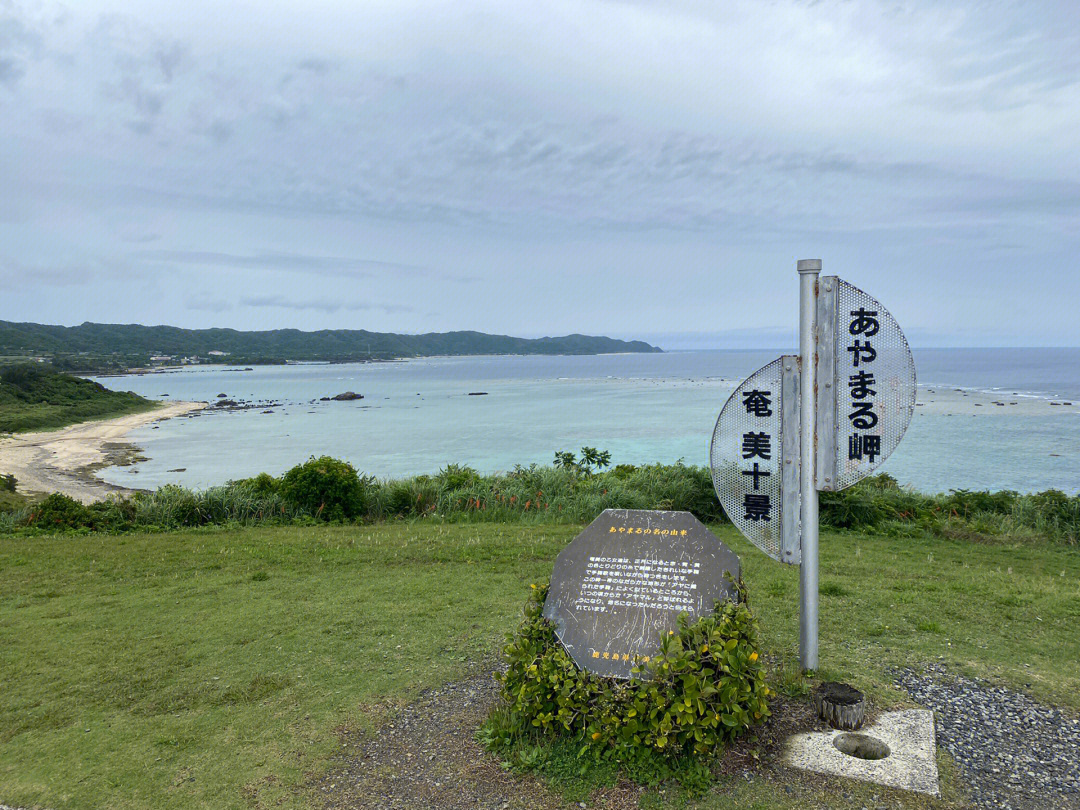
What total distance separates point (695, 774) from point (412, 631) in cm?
297

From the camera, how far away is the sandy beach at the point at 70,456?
24.1 meters

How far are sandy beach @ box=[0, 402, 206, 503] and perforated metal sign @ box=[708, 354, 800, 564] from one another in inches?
839

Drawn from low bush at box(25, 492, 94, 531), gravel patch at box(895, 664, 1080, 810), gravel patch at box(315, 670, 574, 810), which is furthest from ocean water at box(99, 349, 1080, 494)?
gravel patch at box(315, 670, 574, 810)

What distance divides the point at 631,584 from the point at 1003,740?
7.19 feet

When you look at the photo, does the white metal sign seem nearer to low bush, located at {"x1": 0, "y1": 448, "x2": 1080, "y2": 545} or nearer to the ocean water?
low bush, located at {"x1": 0, "y1": 448, "x2": 1080, "y2": 545}

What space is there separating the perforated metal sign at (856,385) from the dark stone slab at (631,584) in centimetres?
96

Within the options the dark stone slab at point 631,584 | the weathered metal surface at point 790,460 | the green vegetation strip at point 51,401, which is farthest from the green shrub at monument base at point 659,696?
the green vegetation strip at point 51,401

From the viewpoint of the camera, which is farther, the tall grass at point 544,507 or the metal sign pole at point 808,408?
the tall grass at point 544,507

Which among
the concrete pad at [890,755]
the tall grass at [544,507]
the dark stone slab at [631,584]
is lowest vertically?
the tall grass at [544,507]

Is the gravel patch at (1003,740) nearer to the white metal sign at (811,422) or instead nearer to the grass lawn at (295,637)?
the grass lawn at (295,637)

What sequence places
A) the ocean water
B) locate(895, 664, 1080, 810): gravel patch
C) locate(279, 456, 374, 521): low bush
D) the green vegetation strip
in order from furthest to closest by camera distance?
the green vegetation strip < the ocean water < locate(279, 456, 374, 521): low bush < locate(895, 664, 1080, 810): gravel patch

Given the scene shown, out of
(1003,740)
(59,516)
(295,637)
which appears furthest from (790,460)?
(59,516)

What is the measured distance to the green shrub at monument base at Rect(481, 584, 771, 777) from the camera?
3.65m

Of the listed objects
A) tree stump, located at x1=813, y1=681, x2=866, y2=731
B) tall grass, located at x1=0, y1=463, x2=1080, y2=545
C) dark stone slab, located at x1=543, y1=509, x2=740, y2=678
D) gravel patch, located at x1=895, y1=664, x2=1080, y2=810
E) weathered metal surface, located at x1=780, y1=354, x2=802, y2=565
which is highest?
weathered metal surface, located at x1=780, y1=354, x2=802, y2=565
